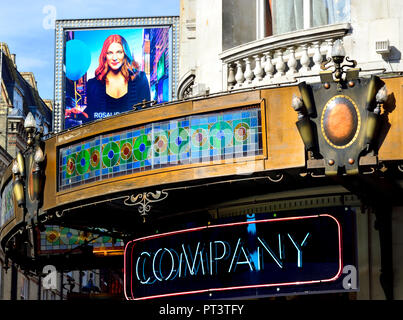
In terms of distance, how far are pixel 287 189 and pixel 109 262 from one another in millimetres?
9517

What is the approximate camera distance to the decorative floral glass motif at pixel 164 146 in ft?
65.4

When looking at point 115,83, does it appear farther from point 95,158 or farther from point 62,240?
point 95,158

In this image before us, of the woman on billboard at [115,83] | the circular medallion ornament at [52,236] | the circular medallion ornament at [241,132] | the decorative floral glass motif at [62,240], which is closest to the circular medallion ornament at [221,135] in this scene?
the circular medallion ornament at [241,132]

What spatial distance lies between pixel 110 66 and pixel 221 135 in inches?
697

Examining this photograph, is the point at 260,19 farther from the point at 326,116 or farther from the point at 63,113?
the point at 63,113

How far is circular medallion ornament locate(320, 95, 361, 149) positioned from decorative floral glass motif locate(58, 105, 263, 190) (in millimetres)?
1351

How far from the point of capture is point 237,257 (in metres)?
21.6

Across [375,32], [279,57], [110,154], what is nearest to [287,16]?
[279,57]

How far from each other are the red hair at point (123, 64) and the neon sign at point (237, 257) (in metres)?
14.1

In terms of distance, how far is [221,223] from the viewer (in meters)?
22.1

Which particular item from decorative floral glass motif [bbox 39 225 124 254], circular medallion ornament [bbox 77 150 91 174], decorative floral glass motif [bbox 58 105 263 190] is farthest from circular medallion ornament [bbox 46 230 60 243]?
circular medallion ornament [bbox 77 150 91 174]

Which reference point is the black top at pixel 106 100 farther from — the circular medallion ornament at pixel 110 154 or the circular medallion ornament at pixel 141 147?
the circular medallion ornament at pixel 141 147
